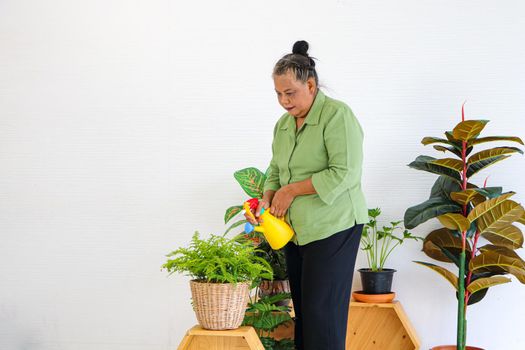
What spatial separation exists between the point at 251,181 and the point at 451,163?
888 mm

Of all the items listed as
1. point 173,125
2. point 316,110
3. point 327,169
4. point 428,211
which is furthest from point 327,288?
point 173,125

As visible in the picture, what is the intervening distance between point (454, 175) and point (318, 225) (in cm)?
97

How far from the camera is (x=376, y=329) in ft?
10.2

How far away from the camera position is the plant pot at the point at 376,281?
307 cm

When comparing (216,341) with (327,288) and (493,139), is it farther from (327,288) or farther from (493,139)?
(493,139)

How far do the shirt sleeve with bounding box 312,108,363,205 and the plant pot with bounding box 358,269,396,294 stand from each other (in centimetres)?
98

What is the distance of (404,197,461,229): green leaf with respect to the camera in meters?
2.84

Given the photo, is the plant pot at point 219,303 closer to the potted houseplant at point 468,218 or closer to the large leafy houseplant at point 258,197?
the large leafy houseplant at point 258,197

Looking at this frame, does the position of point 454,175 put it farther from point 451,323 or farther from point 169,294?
point 169,294

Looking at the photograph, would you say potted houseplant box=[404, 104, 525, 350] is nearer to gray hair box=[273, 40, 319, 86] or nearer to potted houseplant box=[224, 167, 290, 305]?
potted houseplant box=[224, 167, 290, 305]

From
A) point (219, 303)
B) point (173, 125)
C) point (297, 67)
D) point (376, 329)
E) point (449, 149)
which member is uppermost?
point (297, 67)

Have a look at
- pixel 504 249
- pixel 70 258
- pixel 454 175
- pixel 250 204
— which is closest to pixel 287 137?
pixel 250 204

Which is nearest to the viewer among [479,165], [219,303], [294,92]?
[219,303]

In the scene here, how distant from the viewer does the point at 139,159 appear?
348 centimetres
